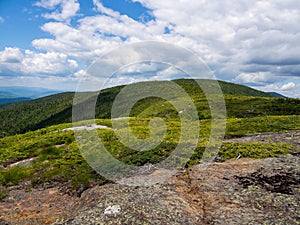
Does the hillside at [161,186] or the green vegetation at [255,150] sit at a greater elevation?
the green vegetation at [255,150]

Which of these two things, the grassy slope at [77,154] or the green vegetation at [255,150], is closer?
the grassy slope at [77,154]

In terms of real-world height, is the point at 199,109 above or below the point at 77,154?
above

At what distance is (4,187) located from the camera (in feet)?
63.4

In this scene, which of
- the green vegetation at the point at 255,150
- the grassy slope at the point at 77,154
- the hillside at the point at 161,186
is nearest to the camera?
the hillside at the point at 161,186

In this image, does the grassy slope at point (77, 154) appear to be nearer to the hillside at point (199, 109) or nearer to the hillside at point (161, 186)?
the hillside at point (161, 186)

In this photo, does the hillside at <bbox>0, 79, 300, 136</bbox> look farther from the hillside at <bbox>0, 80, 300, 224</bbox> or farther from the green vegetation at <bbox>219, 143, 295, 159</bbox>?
the green vegetation at <bbox>219, 143, 295, 159</bbox>

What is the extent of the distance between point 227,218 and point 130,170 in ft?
30.4

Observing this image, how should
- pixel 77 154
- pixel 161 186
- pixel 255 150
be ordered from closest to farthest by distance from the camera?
pixel 161 186 < pixel 255 150 < pixel 77 154

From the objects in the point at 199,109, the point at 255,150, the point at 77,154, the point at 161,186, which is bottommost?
the point at 77,154

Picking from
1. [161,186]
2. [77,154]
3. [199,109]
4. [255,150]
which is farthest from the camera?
[199,109]

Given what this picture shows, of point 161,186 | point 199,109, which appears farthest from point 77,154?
point 199,109

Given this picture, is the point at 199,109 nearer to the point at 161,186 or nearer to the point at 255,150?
the point at 255,150

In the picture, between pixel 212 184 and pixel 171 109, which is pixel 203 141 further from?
pixel 171 109

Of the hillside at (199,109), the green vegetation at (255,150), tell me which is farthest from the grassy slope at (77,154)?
the hillside at (199,109)
